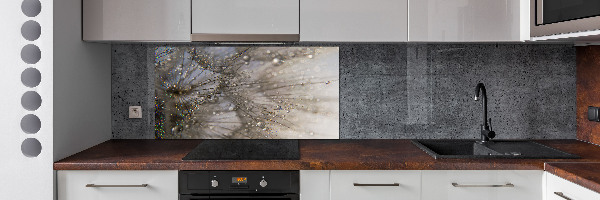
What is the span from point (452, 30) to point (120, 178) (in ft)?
5.35

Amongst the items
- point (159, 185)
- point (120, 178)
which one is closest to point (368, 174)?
point (159, 185)

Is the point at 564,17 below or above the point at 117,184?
above

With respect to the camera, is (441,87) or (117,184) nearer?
(117,184)

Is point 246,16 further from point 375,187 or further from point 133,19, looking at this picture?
point 375,187

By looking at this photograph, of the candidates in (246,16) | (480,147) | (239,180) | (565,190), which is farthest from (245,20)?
(565,190)

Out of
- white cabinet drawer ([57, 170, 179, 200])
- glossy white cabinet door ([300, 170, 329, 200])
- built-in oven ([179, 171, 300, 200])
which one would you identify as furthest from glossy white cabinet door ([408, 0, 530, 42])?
white cabinet drawer ([57, 170, 179, 200])

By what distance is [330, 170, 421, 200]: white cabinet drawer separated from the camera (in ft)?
6.40

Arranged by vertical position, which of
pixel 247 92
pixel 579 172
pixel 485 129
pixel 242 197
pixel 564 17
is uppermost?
pixel 564 17

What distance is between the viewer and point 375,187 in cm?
196

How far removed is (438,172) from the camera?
6.39ft

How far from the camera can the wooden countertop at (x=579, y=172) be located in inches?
62.6

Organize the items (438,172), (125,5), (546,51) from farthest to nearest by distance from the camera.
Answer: (546,51), (125,5), (438,172)

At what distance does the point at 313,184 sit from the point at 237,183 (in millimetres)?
316
